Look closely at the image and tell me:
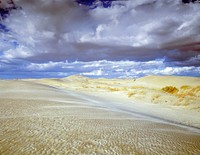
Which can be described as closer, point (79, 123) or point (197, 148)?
point (197, 148)

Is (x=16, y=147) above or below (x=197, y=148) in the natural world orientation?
above

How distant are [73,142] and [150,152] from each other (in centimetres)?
157

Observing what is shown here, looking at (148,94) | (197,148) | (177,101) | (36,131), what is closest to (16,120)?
(36,131)

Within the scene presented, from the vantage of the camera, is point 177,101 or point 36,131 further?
point 177,101

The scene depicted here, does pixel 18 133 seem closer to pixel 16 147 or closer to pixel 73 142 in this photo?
pixel 16 147

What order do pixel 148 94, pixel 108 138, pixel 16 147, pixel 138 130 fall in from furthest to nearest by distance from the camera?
pixel 148 94
pixel 138 130
pixel 108 138
pixel 16 147

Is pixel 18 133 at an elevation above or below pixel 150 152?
above

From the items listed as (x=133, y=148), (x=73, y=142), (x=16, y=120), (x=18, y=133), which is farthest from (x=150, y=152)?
(x=16, y=120)

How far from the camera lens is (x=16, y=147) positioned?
350 cm

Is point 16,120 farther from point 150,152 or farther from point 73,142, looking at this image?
point 150,152

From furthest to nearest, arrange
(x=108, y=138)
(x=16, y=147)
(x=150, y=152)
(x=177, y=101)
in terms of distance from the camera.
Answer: (x=177, y=101), (x=108, y=138), (x=150, y=152), (x=16, y=147)

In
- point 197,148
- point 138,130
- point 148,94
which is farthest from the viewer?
point 148,94

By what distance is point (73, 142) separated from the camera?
3.95 meters

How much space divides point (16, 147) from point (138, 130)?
10.6 feet
